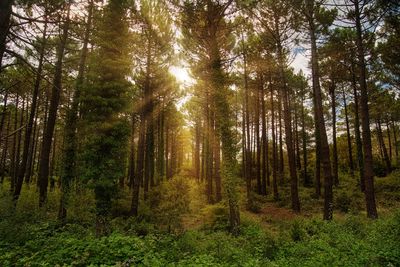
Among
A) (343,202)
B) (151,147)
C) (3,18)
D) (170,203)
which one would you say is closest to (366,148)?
(343,202)

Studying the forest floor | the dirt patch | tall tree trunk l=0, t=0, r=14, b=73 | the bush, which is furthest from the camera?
the bush

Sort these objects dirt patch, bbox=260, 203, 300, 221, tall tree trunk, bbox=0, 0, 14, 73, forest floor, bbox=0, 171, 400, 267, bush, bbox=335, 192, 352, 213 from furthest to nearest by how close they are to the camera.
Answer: bush, bbox=335, 192, 352, 213
dirt patch, bbox=260, 203, 300, 221
forest floor, bbox=0, 171, 400, 267
tall tree trunk, bbox=0, 0, 14, 73

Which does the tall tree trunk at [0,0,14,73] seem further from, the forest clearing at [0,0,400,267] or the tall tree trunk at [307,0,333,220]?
the tall tree trunk at [307,0,333,220]

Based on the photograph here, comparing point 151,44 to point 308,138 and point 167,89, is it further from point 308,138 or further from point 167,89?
point 308,138

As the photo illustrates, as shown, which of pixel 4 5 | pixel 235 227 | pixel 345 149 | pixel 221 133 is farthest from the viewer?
pixel 345 149

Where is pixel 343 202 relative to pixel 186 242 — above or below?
above

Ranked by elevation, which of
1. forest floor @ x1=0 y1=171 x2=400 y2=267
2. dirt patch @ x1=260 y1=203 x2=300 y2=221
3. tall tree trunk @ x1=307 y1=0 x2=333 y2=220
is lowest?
dirt patch @ x1=260 y1=203 x2=300 y2=221

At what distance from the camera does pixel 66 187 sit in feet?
36.6

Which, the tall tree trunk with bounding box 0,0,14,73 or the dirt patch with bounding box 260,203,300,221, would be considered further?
the dirt patch with bounding box 260,203,300,221

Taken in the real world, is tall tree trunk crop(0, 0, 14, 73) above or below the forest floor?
above

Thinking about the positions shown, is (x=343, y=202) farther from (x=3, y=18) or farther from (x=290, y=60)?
(x=3, y=18)

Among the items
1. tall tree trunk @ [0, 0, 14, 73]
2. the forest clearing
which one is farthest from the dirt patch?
tall tree trunk @ [0, 0, 14, 73]

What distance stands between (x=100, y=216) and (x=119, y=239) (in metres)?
4.97

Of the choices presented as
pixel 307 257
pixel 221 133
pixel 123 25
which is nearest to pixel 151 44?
pixel 123 25
